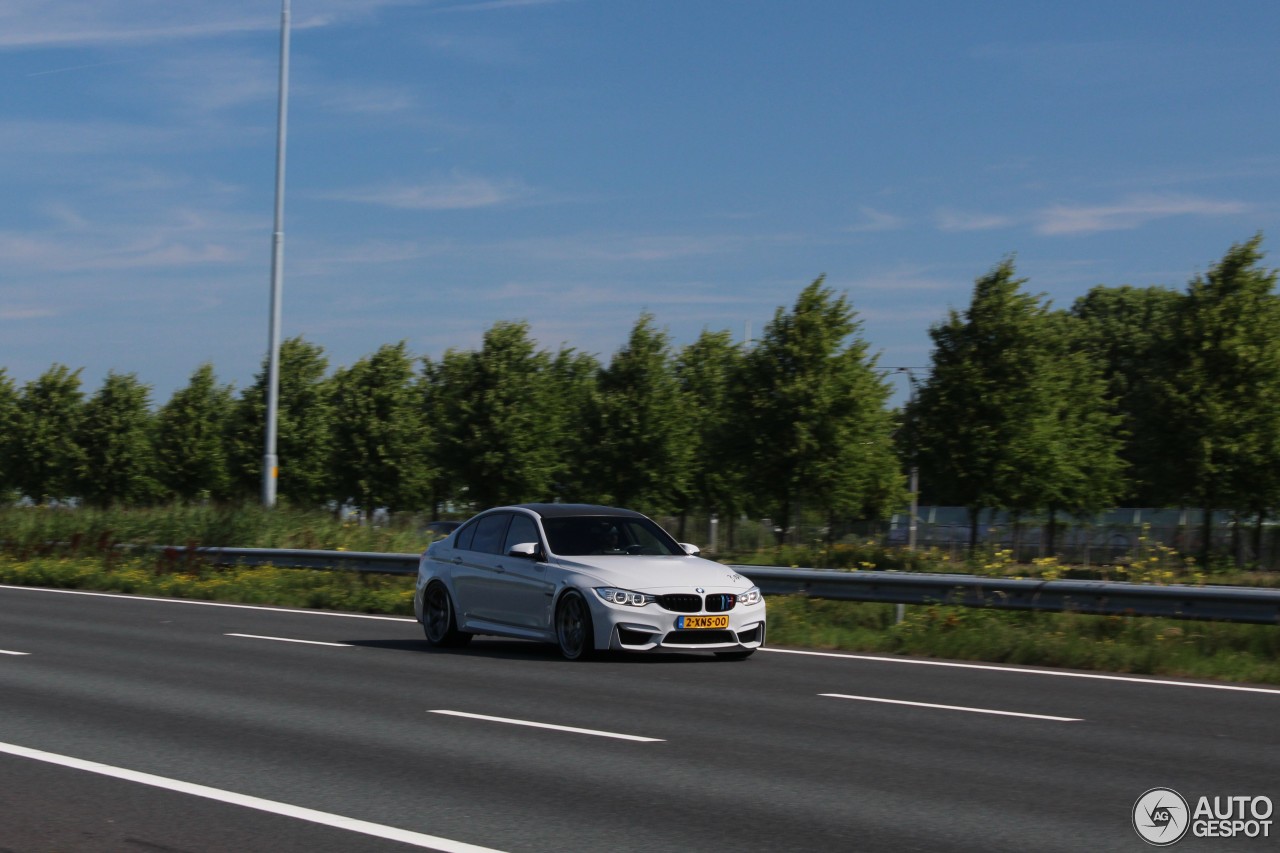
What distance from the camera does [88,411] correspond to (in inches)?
2881

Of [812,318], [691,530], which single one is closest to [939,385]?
[812,318]

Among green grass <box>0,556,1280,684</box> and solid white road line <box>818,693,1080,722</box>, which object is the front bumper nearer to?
solid white road line <box>818,693,1080,722</box>

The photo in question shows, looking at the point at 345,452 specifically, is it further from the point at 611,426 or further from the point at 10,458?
the point at 10,458

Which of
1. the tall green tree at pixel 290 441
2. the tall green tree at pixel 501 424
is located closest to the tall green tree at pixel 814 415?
the tall green tree at pixel 501 424

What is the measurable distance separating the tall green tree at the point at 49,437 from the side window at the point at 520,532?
201 ft

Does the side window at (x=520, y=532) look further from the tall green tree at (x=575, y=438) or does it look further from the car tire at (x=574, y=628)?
the tall green tree at (x=575, y=438)

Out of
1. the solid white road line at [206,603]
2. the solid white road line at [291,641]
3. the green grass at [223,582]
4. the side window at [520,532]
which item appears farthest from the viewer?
the green grass at [223,582]

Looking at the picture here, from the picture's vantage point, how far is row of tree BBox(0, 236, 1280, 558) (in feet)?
150

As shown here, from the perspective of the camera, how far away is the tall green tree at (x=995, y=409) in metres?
48.6

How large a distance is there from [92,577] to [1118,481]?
39290mm

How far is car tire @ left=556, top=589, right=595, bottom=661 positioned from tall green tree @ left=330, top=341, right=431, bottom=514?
51.8 meters

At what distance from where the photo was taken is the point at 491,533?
16.2 meters

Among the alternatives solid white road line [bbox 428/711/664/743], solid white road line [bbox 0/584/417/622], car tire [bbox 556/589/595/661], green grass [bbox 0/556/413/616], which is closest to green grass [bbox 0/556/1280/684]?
green grass [bbox 0/556/413/616]

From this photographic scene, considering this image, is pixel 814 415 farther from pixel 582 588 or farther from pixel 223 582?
pixel 582 588
